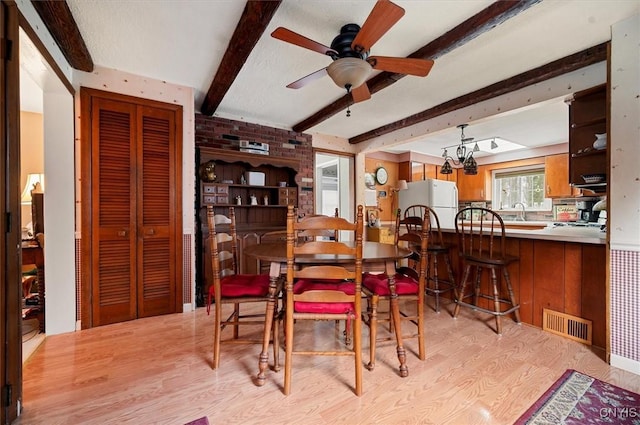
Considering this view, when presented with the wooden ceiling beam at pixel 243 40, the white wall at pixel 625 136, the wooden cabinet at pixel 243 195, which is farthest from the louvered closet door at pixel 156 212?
the white wall at pixel 625 136

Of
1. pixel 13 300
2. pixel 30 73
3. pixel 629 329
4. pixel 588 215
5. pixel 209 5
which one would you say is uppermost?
pixel 209 5

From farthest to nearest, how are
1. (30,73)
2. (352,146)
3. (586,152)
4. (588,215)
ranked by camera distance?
(352,146)
(588,215)
(586,152)
(30,73)

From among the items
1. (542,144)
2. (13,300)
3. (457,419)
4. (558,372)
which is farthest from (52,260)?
(542,144)

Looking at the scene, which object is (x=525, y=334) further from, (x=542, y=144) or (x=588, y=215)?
(x=542, y=144)

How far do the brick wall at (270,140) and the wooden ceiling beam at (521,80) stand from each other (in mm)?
1592

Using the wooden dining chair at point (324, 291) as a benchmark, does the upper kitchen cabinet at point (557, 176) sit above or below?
above

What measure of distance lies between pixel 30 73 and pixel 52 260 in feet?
4.98

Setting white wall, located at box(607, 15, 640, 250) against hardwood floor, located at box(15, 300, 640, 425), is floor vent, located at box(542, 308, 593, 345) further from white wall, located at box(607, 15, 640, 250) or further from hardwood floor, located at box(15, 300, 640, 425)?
white wall, located at box(607, 15, 640, 250)

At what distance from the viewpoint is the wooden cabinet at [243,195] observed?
3426 millimetres

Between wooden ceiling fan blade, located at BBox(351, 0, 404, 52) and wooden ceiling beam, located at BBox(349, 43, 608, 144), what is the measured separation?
5.94 ft

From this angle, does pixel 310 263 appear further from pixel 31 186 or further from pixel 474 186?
pixel 474 186

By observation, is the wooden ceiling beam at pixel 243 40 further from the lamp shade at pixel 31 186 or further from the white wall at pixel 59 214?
the lamp shade at pixel 31 186

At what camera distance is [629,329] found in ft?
6.23

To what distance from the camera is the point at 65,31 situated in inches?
79.1
